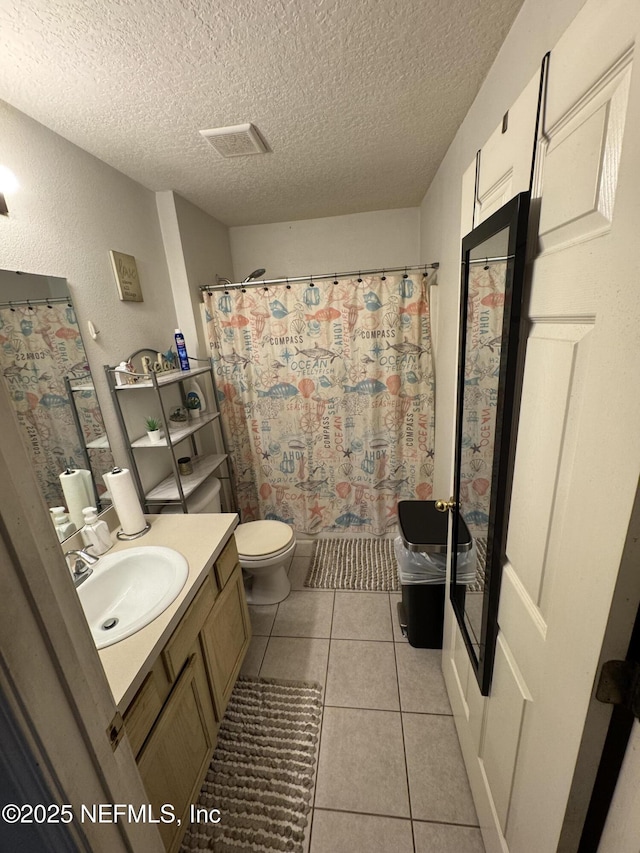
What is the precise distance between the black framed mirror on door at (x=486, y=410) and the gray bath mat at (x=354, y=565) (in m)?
0.94

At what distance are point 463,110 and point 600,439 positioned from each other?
1.56 m

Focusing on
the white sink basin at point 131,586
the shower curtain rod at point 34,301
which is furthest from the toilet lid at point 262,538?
the shower curtain rod at point 34,301

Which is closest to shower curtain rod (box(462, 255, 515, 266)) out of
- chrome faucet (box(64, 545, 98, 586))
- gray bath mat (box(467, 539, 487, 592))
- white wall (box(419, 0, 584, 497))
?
white wall (box(419, 0, 584, 497))

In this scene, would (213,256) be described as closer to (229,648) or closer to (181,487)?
(181,487)

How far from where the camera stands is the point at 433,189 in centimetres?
200

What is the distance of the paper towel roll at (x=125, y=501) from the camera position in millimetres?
1400

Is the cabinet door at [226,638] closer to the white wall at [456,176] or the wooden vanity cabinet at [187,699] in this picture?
the wooden vanity cabinet at [187,699]

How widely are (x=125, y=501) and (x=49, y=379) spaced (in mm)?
556

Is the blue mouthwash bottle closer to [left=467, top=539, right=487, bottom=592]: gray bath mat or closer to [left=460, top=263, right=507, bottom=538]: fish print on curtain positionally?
[left=460, top=263, right=507, bottom=538]: fish print on curtain

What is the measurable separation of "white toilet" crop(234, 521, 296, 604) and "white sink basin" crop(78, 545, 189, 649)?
25.6 inches

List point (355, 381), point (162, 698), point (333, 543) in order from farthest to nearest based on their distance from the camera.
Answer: point (333, 543), point (355, 381), point (162, 698)

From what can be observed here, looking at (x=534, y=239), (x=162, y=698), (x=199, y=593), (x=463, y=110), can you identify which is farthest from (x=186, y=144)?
(x=162, y=698)

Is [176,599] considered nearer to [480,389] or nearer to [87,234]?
[480,389]

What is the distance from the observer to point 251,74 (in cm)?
108
